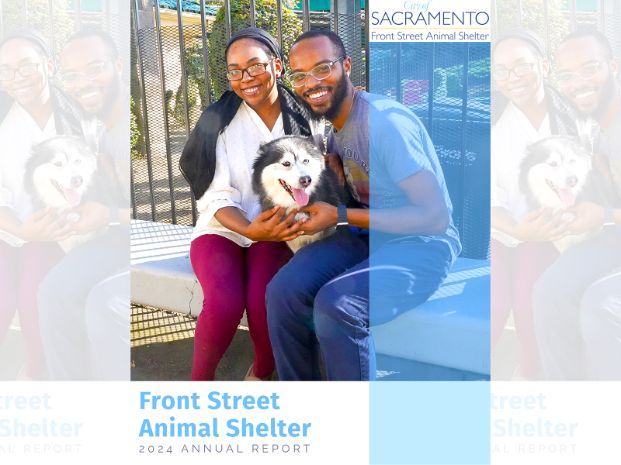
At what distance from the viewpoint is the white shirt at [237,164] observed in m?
2.71

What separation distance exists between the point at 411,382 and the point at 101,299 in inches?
39.3

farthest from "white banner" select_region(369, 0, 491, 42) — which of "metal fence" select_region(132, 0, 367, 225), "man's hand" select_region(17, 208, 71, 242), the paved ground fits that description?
the paved ground

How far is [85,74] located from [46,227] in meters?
0.51

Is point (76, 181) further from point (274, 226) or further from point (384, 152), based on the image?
point (384, 152)

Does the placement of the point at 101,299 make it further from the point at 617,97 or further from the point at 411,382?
the point at 617,97

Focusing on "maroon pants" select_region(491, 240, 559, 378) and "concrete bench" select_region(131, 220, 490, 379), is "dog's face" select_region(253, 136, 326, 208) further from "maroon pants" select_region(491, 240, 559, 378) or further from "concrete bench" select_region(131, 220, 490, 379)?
"maroon pants" select_region(491, 240, 559, 378)

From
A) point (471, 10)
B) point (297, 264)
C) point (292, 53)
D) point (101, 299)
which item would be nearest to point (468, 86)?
point (471, 10)

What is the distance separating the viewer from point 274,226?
8.51 feet

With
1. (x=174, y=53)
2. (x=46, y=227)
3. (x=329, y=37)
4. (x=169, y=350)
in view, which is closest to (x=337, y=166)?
(x=329, y=37)

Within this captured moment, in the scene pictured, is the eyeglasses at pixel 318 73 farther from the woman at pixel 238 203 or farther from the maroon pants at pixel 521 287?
the maroon pants at pixel 521 287

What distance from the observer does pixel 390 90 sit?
277 cm

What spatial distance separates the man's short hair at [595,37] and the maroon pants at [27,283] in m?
1.69

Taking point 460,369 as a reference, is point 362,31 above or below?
above

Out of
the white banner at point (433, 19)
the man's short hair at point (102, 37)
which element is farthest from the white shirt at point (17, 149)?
the white banner at point (433, 19)
